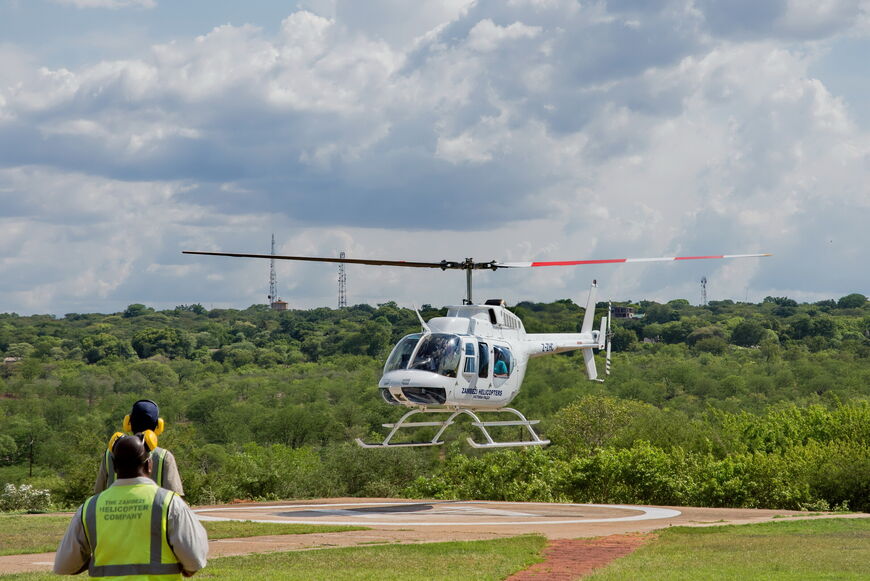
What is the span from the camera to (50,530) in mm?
21562

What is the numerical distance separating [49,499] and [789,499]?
84.3 feet

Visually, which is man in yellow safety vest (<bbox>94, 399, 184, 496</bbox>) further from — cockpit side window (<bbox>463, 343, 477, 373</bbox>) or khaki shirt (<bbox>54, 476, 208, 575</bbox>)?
cockpit side window (<bbox>463, 343, 477, 373</bbox>)

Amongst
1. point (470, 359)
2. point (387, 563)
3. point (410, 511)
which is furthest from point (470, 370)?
point (387, 563)

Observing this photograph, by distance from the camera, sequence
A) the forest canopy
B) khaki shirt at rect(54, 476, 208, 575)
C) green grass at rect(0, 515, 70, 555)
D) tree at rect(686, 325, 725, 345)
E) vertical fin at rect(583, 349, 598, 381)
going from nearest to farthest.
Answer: khaki shirt at rect(54, 476, 208, 575) → green grass at rect(0, 515, 70, 555) → vertical fin at rect(583, 349, 598, 381) → the forest canopy → tree at rect(686, 325, 725, 345)

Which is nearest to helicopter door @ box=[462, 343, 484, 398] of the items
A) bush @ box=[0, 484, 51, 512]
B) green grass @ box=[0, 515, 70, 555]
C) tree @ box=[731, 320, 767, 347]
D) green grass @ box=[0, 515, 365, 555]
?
green grass @ box=[0, 515, 365, 555]

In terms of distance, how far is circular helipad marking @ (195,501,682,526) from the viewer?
82.0 feet

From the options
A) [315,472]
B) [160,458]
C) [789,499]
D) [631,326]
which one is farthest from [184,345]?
[160,458]

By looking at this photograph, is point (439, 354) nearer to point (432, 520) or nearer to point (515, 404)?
point (432, 520)

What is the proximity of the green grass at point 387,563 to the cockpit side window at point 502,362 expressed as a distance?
22.2 feet

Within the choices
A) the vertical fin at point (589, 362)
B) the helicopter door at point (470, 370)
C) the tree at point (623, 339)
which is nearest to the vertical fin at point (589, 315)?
the vertical fin at point (589, 362)

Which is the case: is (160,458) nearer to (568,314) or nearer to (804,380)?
(568,314)

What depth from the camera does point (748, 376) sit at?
9894 centimetres

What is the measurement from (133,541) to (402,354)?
18.3m

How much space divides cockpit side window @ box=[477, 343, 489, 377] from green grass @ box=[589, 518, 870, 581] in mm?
5660
